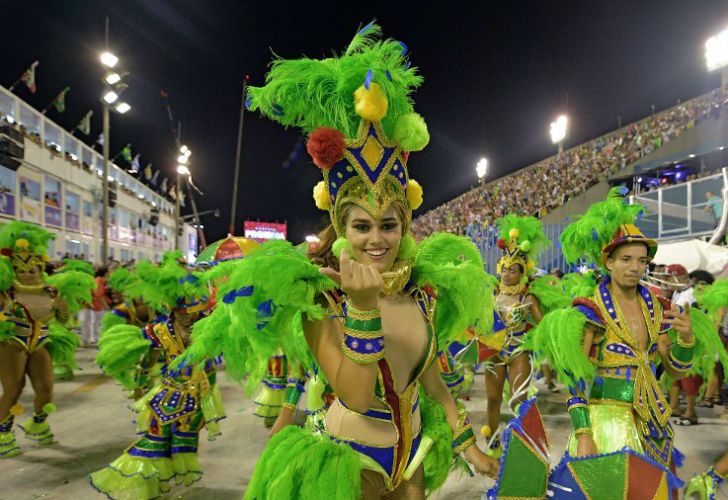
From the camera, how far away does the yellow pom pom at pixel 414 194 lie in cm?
212

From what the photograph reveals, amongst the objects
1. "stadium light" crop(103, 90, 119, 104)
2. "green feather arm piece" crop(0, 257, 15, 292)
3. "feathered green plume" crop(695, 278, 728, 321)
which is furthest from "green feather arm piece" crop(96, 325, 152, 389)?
"stadium light" crop(103, 90, 119, 104)

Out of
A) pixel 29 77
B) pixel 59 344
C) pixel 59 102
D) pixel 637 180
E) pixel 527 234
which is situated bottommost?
pixel 59 344

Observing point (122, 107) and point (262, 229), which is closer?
point (122, 107)

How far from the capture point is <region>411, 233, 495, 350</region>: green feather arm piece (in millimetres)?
2186

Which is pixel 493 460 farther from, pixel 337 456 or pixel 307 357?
pixel 307 357

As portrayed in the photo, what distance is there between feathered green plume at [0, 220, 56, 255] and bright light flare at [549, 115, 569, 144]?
3508cm

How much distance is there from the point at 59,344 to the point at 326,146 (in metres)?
5.73

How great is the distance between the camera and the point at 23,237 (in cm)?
550

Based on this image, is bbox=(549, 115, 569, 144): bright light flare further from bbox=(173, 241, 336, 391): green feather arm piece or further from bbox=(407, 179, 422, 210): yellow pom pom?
bbox=(173, 241, 336, 391): green feather arm piece

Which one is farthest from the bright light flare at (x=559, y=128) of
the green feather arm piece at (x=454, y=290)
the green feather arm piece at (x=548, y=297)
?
the green feather arm piece at (x=454, y=290)

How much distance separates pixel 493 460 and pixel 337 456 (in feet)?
2.34

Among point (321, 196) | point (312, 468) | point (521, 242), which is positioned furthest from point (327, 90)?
point (521, 242)

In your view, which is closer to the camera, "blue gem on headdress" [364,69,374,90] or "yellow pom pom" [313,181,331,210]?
"blue gem on headdress" [364,69,374,90]

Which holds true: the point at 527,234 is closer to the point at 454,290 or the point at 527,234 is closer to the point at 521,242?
the point at 521,242
